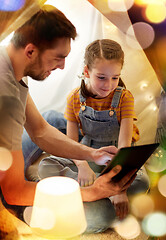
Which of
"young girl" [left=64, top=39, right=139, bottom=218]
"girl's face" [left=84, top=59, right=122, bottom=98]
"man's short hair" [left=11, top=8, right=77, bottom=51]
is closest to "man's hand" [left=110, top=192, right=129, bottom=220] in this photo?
"young girl" [left=64, top=39, right=139, bottom=218]

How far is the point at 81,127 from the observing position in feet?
2.17

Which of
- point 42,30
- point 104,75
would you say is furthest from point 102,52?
point 42,30

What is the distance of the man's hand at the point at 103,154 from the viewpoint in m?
0.61

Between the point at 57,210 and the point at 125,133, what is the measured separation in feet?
0.77

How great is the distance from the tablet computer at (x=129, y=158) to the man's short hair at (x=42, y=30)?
8.2 inches

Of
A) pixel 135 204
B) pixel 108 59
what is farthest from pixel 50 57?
pixel 135 204

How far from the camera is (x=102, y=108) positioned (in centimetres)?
61

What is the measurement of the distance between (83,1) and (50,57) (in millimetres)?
217

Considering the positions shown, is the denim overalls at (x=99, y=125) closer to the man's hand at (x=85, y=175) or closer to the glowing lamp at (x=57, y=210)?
the man's hand at (x=85, y=175)

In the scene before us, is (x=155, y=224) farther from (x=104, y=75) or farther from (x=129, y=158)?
(x=104, y=75)

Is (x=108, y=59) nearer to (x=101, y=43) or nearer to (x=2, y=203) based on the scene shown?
(x=101, y=43)

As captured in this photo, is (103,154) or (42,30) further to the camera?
(103,154)

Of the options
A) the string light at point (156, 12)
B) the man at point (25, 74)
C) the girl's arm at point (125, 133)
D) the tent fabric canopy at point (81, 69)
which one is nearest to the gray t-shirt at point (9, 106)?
the man at point (25, 74)

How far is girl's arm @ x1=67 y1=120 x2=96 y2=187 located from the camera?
24.0 inches
